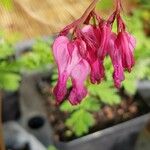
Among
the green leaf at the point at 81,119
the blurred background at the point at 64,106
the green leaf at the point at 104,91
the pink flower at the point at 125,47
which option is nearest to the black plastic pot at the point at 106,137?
the blurred background at the point at 64,106

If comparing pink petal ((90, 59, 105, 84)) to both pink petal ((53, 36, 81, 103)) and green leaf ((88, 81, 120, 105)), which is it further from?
green leaf ((88, 81, 120, 105))

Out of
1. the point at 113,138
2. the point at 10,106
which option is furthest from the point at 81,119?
the point at 10,106

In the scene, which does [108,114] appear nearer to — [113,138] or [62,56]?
[113,138]

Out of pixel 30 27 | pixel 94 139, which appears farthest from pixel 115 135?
pixel 30 27

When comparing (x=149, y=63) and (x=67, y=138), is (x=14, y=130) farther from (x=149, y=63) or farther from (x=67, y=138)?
(x=149, y=63)

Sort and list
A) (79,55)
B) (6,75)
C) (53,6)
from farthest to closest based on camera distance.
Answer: (53,6) < (6,75) < (79,55)

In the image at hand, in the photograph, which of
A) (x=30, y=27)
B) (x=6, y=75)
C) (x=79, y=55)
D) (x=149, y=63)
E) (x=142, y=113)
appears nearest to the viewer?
(x=79, y=55)

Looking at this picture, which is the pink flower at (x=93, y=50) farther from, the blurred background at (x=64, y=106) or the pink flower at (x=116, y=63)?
the blurred background at (x=64, y=106)
